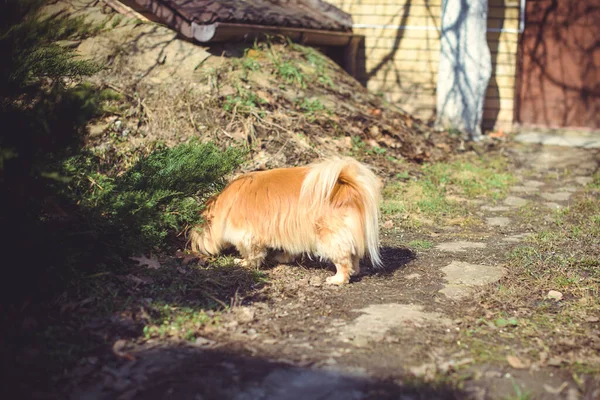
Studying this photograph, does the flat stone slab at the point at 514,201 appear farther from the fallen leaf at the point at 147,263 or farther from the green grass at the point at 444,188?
the fallen leaf at the point at 147,263

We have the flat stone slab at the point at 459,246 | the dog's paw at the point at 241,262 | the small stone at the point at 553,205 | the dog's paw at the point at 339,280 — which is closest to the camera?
the dog's paw at the point at 339,280

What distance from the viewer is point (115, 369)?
305 centimetres

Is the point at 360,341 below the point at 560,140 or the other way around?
below

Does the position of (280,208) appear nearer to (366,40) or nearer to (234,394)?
(234,394)

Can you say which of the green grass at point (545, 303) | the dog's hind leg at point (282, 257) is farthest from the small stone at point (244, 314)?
the green grass at point (545, 303)

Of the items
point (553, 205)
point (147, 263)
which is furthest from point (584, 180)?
point (147, 263)

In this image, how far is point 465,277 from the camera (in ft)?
15.0

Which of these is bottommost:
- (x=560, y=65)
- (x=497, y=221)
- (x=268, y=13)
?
(x=497, y=221)

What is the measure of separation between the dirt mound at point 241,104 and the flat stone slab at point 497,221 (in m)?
1.66

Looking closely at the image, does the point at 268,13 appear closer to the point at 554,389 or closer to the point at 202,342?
the point at 202,342

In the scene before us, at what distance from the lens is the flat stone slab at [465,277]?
168 inches

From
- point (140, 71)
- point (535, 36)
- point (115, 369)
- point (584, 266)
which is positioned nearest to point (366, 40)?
point (535, 36)

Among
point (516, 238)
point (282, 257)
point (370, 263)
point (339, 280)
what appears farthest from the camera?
point (516, 238)

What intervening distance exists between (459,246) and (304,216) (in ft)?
6.10
